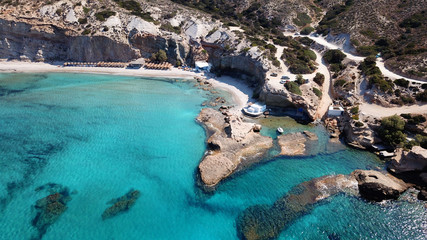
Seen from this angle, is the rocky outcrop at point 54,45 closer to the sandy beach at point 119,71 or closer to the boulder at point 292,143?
the sandy beach at point 119,71

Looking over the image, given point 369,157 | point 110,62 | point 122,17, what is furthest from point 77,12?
point 369,157

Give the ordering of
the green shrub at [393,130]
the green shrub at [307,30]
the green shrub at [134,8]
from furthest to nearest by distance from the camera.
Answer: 1. the green shrub at [307,30]
2. the green shrub at [134,8]
3. the green shrub at [393,130]

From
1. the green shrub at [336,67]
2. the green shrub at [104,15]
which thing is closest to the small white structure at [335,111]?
the green shrub at [336,67]

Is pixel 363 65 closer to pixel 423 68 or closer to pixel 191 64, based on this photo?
pixel 423 68

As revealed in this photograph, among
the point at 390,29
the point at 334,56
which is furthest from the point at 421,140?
the point at 390,29

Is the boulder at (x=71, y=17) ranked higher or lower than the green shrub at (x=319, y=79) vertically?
higher

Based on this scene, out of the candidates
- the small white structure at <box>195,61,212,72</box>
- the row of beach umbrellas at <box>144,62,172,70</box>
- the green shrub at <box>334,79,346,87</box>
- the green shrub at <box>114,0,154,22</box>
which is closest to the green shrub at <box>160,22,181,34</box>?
the green shrub at <box>114,0,154,22</box>

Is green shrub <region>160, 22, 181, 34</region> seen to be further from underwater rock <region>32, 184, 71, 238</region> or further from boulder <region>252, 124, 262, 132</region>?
underwater rock <region>32, 184, 71, 238</region>

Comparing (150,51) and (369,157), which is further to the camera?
(150,51)
